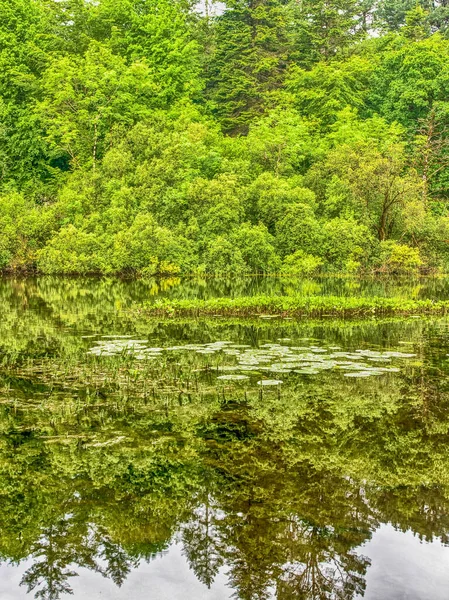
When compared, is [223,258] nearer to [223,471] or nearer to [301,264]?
[301,264]

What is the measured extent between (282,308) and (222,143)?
29.0m

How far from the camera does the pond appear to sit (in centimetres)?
472

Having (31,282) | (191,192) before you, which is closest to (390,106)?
(191,192)

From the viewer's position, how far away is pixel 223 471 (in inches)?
252

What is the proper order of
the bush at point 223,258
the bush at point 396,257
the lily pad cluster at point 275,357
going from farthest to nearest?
the bush at point 396,257
the bush at point 223,258
the lily pad cluster at point 275,357

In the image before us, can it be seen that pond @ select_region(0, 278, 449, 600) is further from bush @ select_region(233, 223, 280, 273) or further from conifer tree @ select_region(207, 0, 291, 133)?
conifer tree @ select_region(207, 0, 291, 133)

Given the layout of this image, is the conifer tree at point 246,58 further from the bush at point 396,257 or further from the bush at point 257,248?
the bush at point 396,257

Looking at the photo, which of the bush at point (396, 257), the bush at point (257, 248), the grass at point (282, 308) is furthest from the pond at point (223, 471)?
the bush at point (396, 257)

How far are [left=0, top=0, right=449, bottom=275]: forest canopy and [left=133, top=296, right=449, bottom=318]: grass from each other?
16.7 metres

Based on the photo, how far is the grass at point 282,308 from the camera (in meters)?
17.4

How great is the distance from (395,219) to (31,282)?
22.3m

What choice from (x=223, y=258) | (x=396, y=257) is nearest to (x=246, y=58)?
(x=223, y=258)

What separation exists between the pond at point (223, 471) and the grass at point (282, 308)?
4.51 meters

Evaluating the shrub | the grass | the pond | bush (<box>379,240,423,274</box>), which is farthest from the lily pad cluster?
bush (<box>379,240,423,274</box>)
